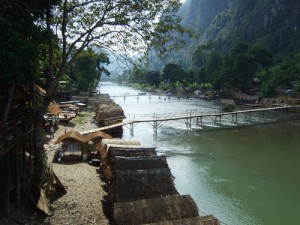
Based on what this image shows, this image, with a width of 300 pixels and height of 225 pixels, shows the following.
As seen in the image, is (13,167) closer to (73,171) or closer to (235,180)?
(73,171)

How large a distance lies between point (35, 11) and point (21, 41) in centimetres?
219

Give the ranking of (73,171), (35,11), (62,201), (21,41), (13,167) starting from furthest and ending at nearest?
(73,171) < (62,201) < (13,167) < (35,11) < (21,41)

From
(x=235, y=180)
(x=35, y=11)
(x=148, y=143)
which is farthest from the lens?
(x=148, y=143)

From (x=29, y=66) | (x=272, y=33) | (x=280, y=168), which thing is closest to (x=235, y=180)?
(x=280, y=168)

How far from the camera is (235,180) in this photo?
24734 mm

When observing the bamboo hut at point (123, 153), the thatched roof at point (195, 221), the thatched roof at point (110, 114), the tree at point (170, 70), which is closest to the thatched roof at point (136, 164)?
the bamboo hut at point (123, 153)

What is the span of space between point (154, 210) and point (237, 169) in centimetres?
1473

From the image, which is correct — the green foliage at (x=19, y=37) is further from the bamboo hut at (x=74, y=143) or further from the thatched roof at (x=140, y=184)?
the bamboo hut at (x=74, y=143)

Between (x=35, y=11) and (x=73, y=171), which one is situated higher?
(x=35, y=11)

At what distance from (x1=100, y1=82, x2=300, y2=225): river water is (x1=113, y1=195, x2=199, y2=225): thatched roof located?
419 centimetres

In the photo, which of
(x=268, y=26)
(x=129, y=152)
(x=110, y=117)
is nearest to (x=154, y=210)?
(x=129, y=152)

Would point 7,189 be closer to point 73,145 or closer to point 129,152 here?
point 129,152

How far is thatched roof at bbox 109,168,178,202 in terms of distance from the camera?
15867 millimetres

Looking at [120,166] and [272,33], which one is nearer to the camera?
[120,166]
